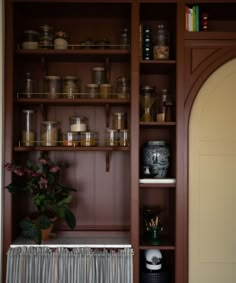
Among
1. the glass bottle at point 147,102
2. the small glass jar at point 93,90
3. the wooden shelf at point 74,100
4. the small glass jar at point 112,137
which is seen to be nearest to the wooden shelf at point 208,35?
the glass bottle at point 147,102

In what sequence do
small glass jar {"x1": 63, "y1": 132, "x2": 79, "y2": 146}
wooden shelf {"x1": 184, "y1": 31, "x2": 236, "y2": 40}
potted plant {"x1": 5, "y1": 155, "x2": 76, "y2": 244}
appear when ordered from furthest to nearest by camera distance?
small glass jar {"x1": 63, "y1": 132, "x2": 79, "y2": 146} < wooden shelf {"x1": 184, "y1": 31, "x2": 236, "y2": 40} < potted plant {"x1": 5, "y1": 155, "x2": 76, "y2": 244}

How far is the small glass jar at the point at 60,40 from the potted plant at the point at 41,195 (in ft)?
2.77

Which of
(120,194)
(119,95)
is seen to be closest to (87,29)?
(119,95)

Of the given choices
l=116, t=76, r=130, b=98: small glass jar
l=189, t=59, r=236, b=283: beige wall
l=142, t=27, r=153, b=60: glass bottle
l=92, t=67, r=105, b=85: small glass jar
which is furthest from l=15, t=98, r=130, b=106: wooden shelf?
l=189, t=59, r=236, b=283: beige wall

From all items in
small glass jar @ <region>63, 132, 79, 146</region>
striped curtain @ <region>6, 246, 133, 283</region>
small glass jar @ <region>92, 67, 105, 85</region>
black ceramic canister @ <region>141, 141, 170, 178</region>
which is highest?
small glass jar @ <region>92, 67, 105, 85</region>

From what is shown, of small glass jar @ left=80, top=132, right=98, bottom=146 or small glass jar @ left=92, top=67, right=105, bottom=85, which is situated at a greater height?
small glass jar @ left=92, top=67, right=105, bottom=85

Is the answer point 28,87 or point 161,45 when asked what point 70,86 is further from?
point 161,45

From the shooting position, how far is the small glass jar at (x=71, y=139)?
2.85 m

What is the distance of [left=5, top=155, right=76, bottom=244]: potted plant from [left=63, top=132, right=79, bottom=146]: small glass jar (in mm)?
212

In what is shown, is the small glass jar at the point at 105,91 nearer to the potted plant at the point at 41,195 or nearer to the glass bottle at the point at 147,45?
the glass bottle at the point at 147,45

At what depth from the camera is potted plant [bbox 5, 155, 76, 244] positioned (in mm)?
2617

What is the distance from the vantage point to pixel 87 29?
3125 millimetres

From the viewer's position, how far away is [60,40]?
2840 millimetres

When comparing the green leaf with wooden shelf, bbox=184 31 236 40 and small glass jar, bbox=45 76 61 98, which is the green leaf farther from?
wooden shelf, bbox=184 31 236 40
